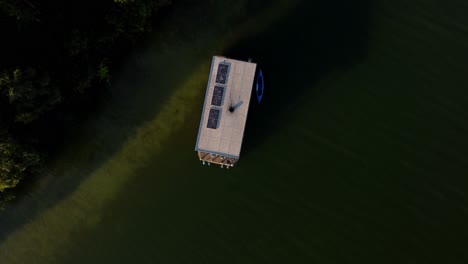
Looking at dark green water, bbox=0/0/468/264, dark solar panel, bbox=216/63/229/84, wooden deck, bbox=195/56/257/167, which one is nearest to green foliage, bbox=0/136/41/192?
dark green water, bbox=0/0/468/264

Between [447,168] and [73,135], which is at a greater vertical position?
[447,168]

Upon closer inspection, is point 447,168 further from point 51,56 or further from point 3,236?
point 3,236

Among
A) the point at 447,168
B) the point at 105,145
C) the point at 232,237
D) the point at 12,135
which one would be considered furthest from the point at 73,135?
the point at 447,168

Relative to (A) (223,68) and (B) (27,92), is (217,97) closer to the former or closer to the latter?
(A) (223,68)

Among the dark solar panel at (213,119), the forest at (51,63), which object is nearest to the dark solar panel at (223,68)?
the dark solar panel at (213,119)

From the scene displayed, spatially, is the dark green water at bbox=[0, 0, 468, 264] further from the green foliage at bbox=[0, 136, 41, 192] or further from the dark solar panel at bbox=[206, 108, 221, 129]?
the dark solar panel at bbox=[206, 108, 221, 129]
